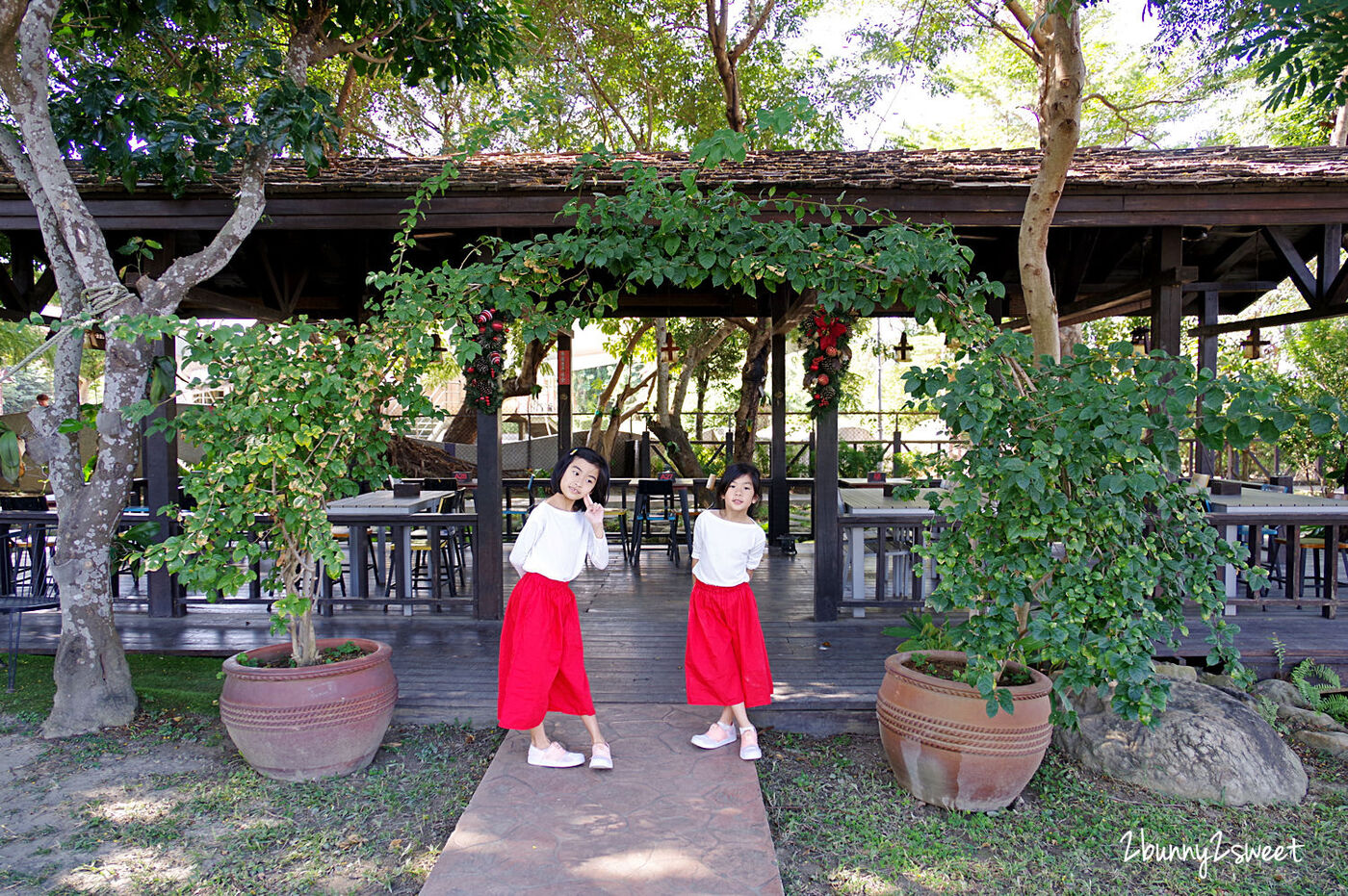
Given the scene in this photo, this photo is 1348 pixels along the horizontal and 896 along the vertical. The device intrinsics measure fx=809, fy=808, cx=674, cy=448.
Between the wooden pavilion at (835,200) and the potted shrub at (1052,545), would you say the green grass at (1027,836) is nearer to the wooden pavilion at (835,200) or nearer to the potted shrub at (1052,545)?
the potted shrub at (1052,545)

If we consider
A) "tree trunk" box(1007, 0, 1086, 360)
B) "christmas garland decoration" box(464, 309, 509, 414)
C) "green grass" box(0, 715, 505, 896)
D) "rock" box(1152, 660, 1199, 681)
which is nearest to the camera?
"green grass" box(0, 715, 505, 896)

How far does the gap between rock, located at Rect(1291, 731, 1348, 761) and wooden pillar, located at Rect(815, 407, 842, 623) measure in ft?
8.55

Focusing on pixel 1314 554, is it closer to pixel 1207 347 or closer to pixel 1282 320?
pixel 1282 320

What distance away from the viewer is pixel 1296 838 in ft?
10.4

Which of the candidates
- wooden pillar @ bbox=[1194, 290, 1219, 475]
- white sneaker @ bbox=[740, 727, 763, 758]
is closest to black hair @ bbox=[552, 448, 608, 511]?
white sneaker @ bbox=[740, 727, 763, 758]

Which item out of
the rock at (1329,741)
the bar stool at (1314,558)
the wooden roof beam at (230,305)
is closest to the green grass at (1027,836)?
the rock at (1329,741)

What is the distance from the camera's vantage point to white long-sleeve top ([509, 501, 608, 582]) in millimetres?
3416

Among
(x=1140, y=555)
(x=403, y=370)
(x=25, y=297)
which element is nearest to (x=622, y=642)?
(x=403, y=370)

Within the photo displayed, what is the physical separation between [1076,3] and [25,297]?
26.8 feet

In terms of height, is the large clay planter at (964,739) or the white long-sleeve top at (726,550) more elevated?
the white long-sleeve top at (726,550)

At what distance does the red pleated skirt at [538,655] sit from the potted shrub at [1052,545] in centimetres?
135

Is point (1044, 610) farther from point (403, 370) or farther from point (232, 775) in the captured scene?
point (232, 775)

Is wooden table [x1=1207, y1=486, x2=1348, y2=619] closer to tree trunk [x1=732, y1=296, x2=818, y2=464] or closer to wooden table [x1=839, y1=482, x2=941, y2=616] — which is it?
wooden table [x1=839, y1=482, x2=941, y2=616]

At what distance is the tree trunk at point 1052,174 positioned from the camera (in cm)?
388
